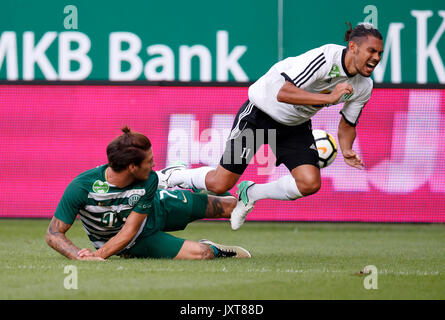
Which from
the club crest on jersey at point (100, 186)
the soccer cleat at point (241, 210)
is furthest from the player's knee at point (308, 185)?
the club crest on jersey at point (100, 186)

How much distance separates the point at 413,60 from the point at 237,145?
255 inches

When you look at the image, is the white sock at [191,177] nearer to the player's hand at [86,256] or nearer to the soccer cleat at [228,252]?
the soccer cleat at [228,252]

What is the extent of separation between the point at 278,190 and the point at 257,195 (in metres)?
0.19

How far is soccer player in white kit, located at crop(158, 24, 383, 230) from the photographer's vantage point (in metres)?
6.30

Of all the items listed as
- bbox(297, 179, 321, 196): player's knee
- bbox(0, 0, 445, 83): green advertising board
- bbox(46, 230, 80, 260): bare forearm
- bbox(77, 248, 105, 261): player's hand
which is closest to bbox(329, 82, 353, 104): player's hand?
bbox(297, 179, 321, 196): player's knee

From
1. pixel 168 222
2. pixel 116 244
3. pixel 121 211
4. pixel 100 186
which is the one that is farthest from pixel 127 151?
pixel 168 222

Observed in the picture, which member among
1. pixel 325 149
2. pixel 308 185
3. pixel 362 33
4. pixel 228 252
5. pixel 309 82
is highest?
pixel 362 33

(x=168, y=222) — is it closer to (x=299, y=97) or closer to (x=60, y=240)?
(x=60, y=240)

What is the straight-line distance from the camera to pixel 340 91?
600 centimetres

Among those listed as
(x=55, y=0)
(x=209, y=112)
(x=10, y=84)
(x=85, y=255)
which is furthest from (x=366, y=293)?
(x=55, y=0)

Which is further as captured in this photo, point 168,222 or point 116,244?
point 168,222

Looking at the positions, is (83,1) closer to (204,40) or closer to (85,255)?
(204,40)

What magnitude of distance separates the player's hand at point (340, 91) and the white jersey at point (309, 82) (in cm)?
35

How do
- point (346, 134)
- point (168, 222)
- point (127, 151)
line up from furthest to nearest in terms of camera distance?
point (346, 134) → point (168, 222) → point (127, 151)
